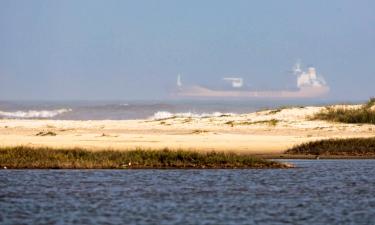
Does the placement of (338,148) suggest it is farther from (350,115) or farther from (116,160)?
(350,115)

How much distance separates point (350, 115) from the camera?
54062 millimetres

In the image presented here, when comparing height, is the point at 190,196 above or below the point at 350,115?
below

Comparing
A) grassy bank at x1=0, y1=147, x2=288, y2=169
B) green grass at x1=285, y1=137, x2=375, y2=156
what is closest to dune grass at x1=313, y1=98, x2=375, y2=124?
green grass at x1=285, y1=137, x2=375, y2=156

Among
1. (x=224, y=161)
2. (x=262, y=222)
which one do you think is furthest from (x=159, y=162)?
(x=262, y=222)

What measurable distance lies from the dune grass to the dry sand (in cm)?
79

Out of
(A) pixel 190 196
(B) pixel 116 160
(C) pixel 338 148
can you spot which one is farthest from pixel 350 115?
(A) pixel 190 196

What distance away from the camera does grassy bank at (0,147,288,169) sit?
3183 cm

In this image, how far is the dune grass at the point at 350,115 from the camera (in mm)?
53125

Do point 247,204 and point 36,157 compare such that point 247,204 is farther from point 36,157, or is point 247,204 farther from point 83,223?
point 36,157

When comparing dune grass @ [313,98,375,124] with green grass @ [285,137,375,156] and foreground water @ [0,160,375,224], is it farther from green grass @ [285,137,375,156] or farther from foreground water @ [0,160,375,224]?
foreground water @ [0,160,375,224]

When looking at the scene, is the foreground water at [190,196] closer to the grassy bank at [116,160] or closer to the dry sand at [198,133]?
the grassy bank at [116,160]

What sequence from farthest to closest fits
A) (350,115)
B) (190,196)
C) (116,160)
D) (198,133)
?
(350,115), (198,133), (116,160), (190,196)

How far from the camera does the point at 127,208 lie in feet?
79.9

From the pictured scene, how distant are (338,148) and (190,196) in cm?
1304
